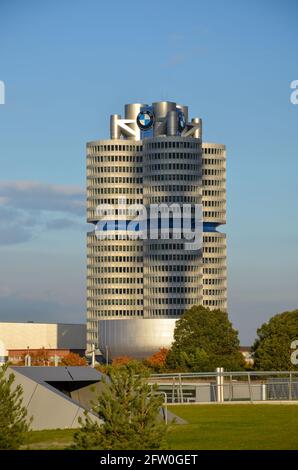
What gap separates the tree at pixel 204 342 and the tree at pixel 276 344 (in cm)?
755

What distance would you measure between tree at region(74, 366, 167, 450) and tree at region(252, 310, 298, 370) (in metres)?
112

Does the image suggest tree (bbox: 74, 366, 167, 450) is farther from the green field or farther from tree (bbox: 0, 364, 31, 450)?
tree (bbox: 0, 364, 31, 450)

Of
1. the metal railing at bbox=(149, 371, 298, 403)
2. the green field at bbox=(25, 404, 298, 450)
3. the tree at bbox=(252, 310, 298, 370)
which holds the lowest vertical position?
the green field at bbox=(25, 404, 298, 450)

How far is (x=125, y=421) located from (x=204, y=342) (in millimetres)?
151189

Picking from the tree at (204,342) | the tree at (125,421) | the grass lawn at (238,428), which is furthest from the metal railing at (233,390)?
the tree at (204,342)

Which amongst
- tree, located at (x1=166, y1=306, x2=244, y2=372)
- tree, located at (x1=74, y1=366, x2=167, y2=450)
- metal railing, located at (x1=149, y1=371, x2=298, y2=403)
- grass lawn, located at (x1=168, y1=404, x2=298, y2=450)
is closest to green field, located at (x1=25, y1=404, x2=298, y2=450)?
grass lawn, located at (x1=168, y1=404, x2=298, y2=450)

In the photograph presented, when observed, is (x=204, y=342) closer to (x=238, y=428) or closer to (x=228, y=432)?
(x=238, y=428)

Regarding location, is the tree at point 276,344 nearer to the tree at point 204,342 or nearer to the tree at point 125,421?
the tree at point 204,342

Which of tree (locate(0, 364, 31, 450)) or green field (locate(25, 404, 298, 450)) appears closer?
tree (locate(0, 364, 31, 450))

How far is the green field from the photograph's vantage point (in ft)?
122

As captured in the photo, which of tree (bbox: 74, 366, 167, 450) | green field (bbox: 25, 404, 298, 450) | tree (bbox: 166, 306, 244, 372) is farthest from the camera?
tree (bbox: 166, 306, 244, 372)

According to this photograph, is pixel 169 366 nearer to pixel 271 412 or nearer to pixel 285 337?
pixel 285 337

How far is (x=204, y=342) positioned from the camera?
183000 millimetres

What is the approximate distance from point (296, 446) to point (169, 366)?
136 metres
